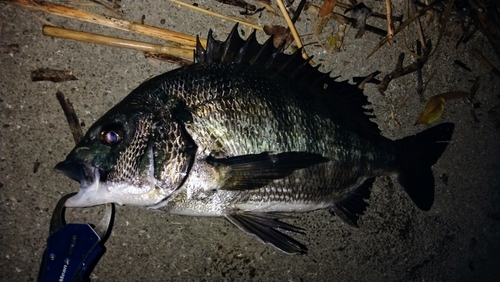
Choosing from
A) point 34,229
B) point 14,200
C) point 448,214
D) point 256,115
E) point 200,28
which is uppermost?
point 200,28

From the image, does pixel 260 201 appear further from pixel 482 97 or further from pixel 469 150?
pixel 482 97

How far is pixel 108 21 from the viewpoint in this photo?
2143mm

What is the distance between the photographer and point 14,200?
81.7 inches

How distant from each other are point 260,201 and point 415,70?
168cm

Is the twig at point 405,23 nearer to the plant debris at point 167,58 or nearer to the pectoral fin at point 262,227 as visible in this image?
the plant debris at point 167,58

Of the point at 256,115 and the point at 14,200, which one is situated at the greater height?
the point at 256,115

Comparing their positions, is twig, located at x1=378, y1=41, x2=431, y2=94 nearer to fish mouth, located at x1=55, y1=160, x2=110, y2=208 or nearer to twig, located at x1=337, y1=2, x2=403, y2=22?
twig, located at x1=337, y1=2, x2=403, y2=22

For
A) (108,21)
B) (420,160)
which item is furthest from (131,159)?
(420,160)

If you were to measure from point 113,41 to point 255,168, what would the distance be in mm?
1175

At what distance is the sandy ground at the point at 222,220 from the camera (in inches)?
82.1

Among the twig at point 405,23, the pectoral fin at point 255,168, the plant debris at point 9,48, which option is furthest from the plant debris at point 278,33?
the plant debris at point 9,48

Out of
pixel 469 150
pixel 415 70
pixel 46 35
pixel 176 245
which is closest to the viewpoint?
pixel 46 35

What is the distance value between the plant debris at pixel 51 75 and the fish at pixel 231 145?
21.3 inches

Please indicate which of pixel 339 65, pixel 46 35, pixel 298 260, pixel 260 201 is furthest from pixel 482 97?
pixel 46 35
